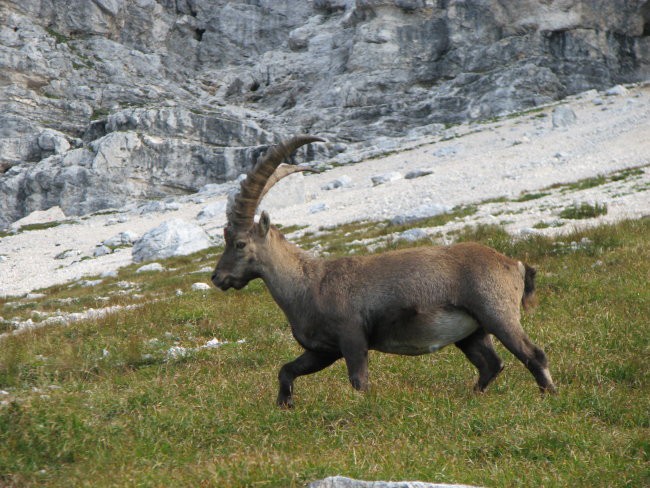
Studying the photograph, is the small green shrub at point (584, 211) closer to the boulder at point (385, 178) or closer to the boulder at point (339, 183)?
the boulder at point (385, 178)

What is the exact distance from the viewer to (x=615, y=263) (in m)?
12.7

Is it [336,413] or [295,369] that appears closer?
[336,413]

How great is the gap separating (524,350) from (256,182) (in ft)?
11.8

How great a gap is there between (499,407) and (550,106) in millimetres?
60775

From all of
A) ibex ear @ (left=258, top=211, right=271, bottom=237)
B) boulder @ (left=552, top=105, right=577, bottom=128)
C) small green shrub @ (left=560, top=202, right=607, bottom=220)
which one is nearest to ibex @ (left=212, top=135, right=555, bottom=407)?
ibex ear @ (left=258, top=211, right=271, bottom=237)

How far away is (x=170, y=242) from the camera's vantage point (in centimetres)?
3425

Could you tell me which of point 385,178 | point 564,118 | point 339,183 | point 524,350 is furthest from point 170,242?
point 564,118

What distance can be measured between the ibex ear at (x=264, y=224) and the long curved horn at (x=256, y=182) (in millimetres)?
124

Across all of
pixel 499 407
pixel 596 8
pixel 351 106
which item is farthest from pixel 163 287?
pixel 596 8

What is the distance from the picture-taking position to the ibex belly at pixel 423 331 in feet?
24.5

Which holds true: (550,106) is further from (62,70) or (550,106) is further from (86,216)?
(62,70)

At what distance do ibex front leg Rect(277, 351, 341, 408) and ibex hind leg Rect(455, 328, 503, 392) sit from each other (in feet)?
5.15

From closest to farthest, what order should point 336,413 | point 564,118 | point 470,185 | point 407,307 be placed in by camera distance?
point 336,413
point 407,307
point 470,185
point 564,118

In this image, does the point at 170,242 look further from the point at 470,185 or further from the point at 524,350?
the point at 524,350
